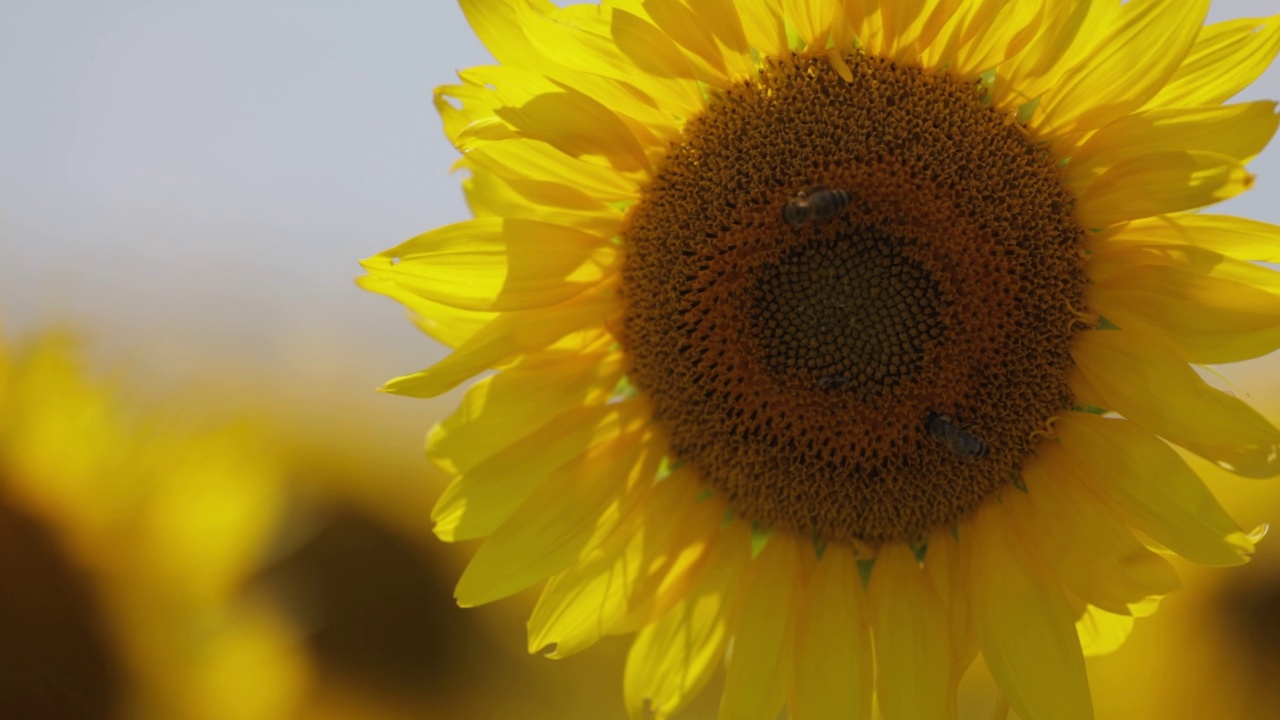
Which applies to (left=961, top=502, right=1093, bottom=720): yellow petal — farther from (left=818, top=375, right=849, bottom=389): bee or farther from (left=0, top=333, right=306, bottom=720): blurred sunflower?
(left=0, top=333, right=306, bottom=720): blurred sunflower

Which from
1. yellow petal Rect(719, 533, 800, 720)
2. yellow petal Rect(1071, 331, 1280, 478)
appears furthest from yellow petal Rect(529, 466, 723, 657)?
yellow petal Rect(1071, 331, 1280, 478)

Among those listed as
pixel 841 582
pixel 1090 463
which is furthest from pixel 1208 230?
pixel 841 582

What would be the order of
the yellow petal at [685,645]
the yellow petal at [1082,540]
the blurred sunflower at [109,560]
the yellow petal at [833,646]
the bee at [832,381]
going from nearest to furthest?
1. the yellow petal at [1082,540]
2. the bee at [832,381]
3. the yellow petal at [833,646]
4. the yellow petal at [685,645]
5. the blurred sunflower at [109,560]

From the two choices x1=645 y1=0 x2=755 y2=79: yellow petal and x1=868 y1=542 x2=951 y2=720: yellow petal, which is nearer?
x1=645 y1=0 x2=755 y2=79: yellow petal

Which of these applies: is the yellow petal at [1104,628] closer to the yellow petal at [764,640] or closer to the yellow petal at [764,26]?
→ the yellow petal at [764,640]

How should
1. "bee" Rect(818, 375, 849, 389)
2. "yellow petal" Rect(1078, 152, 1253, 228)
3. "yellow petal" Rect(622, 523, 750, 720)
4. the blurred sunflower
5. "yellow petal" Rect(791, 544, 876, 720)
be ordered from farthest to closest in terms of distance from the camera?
the blurred sunflower < "yellow petal" Rect(622, 523, 750, 720) < "yellow petal" Rect(791, 544, 876, 720) < "bee" Rect(818, 375, 849, 389) < "yellow petal" Rect(1078, 152, 1253, 228)

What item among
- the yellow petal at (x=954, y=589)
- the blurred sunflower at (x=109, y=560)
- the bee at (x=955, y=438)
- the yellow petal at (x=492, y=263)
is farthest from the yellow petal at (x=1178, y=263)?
the blurred sunflower at (x=109, y=560)
